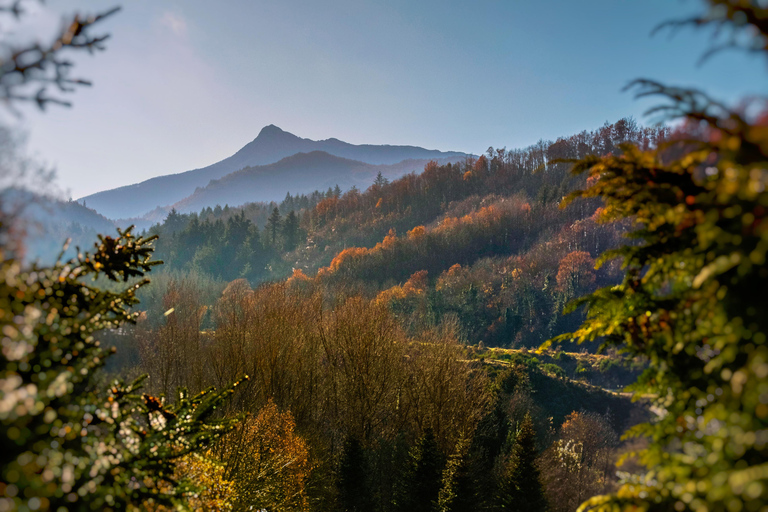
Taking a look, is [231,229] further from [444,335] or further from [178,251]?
[444,335]

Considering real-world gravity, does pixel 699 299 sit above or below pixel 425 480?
above

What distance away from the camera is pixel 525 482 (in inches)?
515

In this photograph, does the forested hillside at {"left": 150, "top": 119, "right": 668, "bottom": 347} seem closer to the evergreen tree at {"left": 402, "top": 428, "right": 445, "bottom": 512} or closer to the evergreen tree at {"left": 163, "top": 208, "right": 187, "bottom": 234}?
the evergreen tree at {"left": 163, "top": 208, "right": 187, "bottom": 234}

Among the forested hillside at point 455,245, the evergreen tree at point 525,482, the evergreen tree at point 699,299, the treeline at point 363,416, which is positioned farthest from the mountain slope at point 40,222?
the forested hillside at point 455,245

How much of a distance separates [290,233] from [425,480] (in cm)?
7824

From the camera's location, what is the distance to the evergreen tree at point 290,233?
87688 mm

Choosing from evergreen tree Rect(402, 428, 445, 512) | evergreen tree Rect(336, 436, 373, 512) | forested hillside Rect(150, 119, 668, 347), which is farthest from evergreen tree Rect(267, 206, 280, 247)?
evergreen tree Rect(402, 428, 445, 512)

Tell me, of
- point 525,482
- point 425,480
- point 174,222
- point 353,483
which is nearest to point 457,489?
point 425,480

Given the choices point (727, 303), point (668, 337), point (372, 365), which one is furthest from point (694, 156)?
point (372, 365)

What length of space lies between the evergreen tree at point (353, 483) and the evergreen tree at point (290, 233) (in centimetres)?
7548

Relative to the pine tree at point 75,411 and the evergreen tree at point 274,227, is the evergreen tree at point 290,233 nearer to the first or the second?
the evergreen tree at point 274,227

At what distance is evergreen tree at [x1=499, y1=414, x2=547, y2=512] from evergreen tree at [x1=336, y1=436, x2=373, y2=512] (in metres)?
4.68

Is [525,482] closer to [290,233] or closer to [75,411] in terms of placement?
[75,411]

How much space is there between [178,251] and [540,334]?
212 ft
